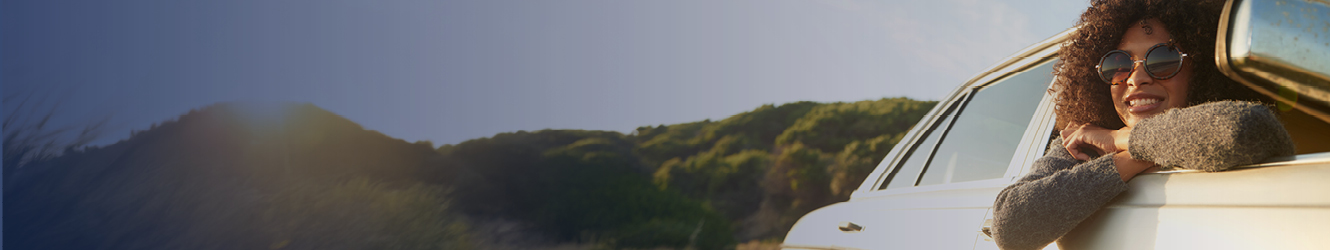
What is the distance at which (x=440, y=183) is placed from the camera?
17.3 metres

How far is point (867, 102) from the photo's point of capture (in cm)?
2378

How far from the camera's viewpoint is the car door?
2.01 m

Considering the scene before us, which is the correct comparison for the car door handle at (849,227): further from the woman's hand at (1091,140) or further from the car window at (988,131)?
the woman's hand at (1091,140)

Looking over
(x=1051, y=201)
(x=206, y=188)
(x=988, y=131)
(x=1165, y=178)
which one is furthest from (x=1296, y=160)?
(x=206, y=188)

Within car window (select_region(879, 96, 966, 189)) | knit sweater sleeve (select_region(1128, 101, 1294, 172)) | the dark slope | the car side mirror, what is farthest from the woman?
the dark slope

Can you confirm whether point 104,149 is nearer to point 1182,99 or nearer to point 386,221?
point 386,221

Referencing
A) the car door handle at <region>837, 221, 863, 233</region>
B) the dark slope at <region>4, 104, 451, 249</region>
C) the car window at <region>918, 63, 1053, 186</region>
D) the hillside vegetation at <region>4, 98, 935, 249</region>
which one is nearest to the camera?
the car window at <region>918, 63, 1053, 186</region>

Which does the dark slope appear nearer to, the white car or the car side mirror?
the white car

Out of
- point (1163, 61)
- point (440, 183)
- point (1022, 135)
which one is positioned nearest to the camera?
point (1163, 61)

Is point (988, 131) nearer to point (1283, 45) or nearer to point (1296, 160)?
point (1296, 160)

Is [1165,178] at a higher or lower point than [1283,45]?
lower

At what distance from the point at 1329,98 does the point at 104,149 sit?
41.2 feet

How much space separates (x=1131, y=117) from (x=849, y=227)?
1.11 metres

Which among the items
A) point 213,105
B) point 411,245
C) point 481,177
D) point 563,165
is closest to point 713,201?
point 563,165
